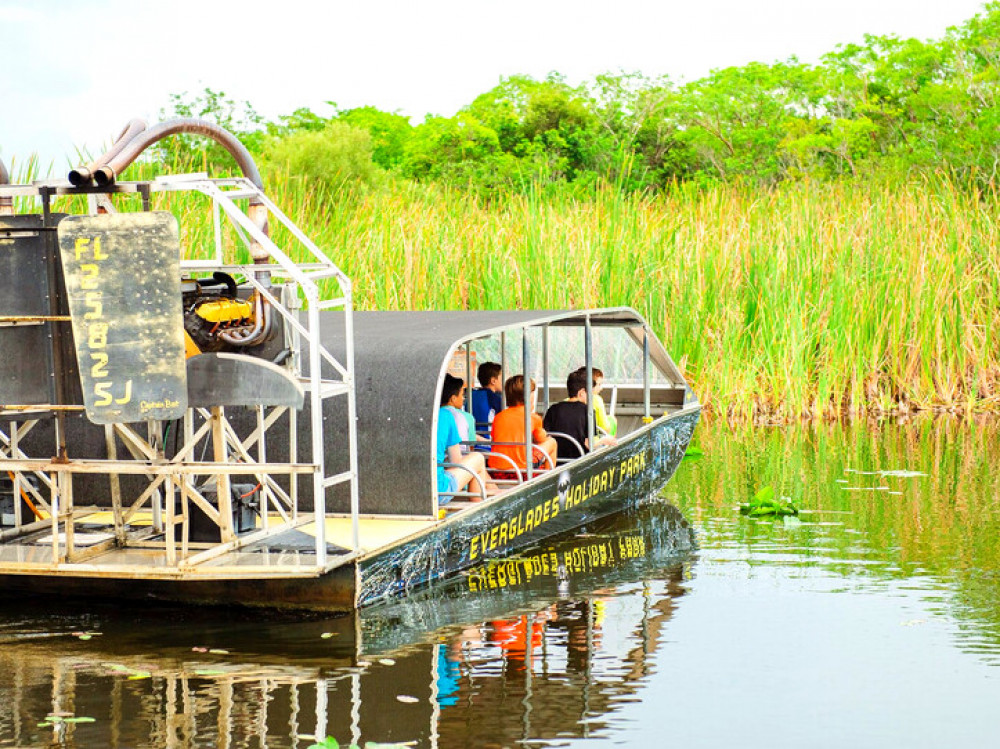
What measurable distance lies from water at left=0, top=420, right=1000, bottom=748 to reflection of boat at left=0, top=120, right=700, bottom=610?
0.40 metres

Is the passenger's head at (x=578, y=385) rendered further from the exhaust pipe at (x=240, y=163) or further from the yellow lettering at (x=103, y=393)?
the yellow lettering at (x=103, y=393)

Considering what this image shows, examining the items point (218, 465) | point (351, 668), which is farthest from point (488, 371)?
point (351, 668)

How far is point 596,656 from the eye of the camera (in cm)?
846

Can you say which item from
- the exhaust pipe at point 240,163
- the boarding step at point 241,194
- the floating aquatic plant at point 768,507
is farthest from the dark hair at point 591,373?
the boarding step at point 241,194

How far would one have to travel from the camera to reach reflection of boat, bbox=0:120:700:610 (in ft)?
27.8

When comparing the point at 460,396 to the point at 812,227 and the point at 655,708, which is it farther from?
the point at 812,227

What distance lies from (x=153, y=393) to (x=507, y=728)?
9.57 feet

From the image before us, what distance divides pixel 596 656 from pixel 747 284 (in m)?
11.6

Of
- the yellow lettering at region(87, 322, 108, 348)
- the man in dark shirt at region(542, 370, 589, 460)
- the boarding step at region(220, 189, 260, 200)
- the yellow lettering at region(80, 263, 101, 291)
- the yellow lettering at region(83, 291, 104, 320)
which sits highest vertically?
the boarding step at region(220, 189, 260, 200)

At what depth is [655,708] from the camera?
7461mm

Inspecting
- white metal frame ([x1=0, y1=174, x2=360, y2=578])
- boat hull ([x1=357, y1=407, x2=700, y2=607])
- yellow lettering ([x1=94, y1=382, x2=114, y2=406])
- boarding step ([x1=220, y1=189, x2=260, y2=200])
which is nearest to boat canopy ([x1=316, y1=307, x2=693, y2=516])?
boat hull ([x1=357, y1=407, x2=700, y2=607])

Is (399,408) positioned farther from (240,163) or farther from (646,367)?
(646,367)

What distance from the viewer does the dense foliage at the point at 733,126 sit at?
3700 cm

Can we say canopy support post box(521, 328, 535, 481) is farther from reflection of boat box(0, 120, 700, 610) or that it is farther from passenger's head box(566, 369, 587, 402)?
passenger's head box(566, 369, 587, 402)
